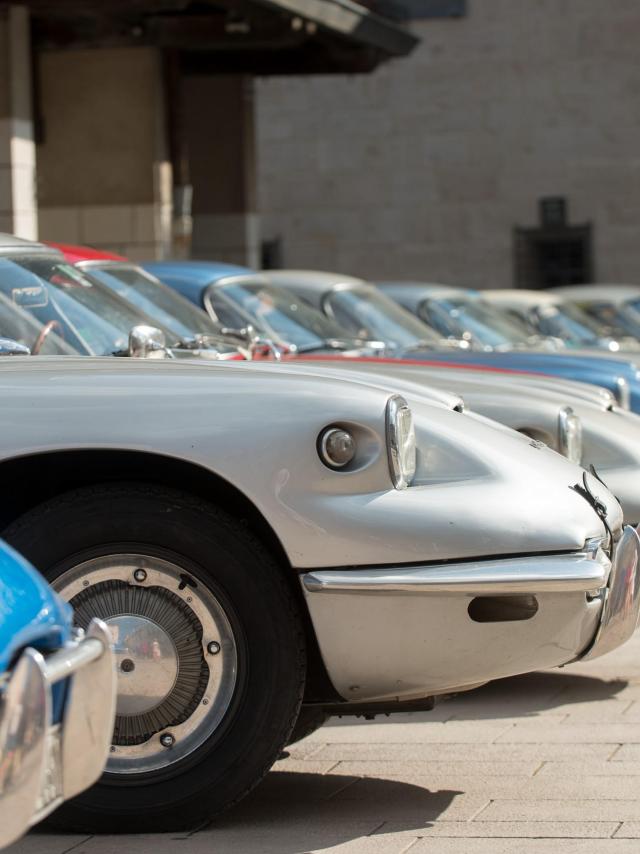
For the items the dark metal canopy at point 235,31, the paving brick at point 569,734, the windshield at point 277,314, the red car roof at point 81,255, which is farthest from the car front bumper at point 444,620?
the dark metal canopy at point 235,31

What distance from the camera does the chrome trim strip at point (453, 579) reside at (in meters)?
3.87

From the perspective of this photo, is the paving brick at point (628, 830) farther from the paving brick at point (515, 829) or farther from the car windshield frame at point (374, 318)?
the car windshield frame at point (374, 318)

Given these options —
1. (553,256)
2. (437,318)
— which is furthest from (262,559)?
(553,256)

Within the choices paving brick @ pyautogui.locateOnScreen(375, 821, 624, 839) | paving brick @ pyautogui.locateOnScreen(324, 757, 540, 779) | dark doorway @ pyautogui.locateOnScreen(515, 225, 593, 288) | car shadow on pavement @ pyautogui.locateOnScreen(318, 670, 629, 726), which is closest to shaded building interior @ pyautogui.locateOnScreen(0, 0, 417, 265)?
car shadow on pavement @ pyautogui.locateOnScreen(318, 670, 629, 726)

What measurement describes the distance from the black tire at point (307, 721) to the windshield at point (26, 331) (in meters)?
1.53

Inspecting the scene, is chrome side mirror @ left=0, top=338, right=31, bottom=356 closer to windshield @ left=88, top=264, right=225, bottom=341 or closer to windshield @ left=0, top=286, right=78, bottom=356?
windshield @ left=0, top=286, right=78, bottom=356

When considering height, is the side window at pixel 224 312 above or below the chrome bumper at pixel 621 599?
above

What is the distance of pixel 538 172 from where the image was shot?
35.0 meters

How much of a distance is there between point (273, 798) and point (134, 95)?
13438 mm

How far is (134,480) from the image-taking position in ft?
13.5

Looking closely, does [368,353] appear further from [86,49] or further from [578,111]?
[578,111]

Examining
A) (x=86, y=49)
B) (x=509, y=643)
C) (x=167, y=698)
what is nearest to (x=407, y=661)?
(x=509, y=643)

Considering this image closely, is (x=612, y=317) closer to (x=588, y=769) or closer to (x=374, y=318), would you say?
(x=374, y=318)

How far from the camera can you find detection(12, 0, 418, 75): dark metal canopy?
15617 mm
